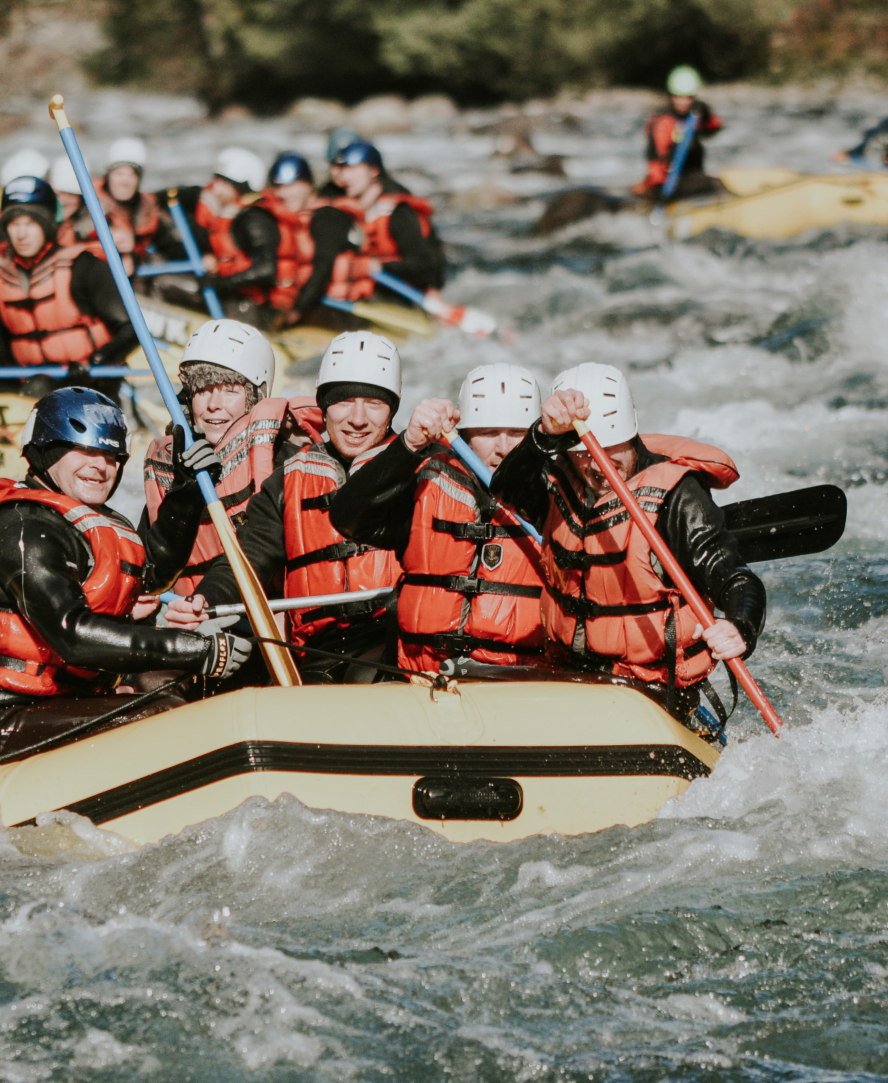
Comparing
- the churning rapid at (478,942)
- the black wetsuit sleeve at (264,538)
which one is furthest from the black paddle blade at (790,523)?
the black wetsuit sleeve at (264,538)

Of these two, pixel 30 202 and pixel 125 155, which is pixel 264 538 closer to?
pixel 30 202

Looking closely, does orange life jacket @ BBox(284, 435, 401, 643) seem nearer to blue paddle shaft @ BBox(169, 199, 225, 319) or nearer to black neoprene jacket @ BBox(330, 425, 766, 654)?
black neoprene jacket @ BBox(330, 425, 766, 654)

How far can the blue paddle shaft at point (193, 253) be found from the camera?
29.1ft

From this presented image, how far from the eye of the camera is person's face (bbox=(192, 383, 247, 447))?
14.5 ft

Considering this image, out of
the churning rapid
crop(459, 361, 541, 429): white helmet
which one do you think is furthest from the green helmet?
crop(459, 361, 541, 429): white helmet

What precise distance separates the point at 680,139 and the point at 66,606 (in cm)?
1080

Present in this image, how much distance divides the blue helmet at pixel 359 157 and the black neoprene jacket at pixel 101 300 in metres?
2.75

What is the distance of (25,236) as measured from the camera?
6.89 m

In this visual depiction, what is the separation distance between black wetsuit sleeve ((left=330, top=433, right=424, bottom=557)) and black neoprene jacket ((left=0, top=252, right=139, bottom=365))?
12.1 feet

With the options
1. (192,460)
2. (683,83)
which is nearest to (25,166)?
(192,460)

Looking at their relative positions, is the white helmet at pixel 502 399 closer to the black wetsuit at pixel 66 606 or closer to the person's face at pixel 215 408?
the person's face at pixel 215 408

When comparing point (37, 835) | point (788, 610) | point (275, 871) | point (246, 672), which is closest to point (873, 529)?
point (788, 610)

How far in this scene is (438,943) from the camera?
3.40 meters

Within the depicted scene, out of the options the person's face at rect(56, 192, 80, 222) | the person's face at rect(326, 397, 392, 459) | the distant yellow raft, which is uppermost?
the person's face at rect(326, 397, 392, 459)
